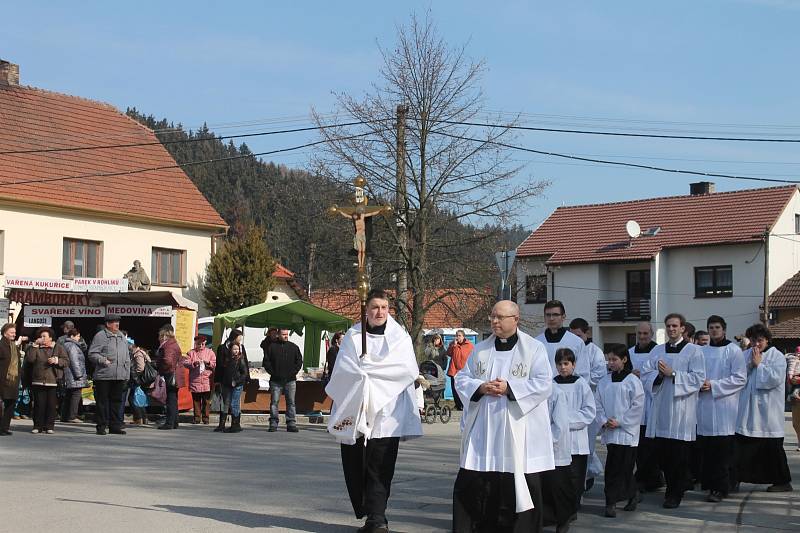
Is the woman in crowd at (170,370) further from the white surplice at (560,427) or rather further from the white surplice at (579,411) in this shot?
the white surplice at (560,427)

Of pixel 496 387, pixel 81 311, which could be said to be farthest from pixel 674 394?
pixel 81 311

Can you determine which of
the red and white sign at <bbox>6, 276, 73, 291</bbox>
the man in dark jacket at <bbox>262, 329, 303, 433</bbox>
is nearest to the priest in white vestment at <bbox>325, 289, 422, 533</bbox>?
the man in dark jacket at <bbox>262, 329, 303, 433</bbox>

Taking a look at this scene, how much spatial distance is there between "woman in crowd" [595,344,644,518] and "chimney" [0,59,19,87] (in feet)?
106

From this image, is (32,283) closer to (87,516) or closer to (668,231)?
(87,516)

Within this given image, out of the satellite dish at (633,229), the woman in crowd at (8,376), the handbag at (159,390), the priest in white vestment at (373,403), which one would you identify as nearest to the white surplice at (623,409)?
the priest in white vestment at (373,403)

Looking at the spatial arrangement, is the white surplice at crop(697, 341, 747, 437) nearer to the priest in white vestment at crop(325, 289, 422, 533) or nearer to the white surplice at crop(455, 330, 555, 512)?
the priest in white vestment at crop(325, 289, 422, 533)

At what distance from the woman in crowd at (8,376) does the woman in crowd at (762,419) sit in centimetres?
1103

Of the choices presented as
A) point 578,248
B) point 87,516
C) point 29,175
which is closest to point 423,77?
point 29,175

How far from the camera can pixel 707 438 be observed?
12.5m

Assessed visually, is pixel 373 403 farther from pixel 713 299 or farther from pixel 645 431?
pixel 713 299

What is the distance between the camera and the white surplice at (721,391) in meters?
12.5

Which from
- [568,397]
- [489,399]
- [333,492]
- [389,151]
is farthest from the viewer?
[389,151]

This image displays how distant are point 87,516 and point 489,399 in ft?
12.0

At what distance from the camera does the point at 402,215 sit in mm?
32656
